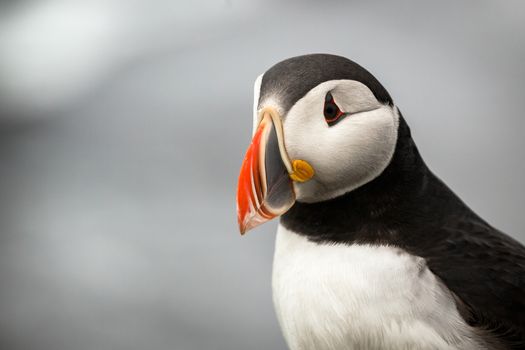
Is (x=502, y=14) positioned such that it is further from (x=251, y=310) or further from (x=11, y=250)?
(x=11, y=250)

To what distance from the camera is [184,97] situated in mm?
2689

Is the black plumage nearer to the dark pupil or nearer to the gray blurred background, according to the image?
the dark pupil

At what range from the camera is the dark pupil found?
3.72ft

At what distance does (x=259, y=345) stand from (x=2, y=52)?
57.4 inches

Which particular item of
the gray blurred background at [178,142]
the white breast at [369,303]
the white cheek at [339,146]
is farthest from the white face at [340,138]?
the gray blurred background at [178,142]

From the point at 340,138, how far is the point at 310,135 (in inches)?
1.7

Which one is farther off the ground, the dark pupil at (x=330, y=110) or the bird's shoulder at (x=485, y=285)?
the dark pupil at (x=330, y=110)

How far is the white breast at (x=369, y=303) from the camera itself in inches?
44.9

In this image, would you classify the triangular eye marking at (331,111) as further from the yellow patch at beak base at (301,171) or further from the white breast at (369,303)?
the white breast at (369,303)

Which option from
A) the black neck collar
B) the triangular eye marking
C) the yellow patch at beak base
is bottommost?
the black neck collar

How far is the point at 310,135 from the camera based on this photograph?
3.68 feet

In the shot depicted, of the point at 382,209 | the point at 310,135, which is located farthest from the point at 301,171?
the point at 382,209

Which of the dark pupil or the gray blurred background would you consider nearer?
the dark pupil

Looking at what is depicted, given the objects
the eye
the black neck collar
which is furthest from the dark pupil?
the black neck collar
